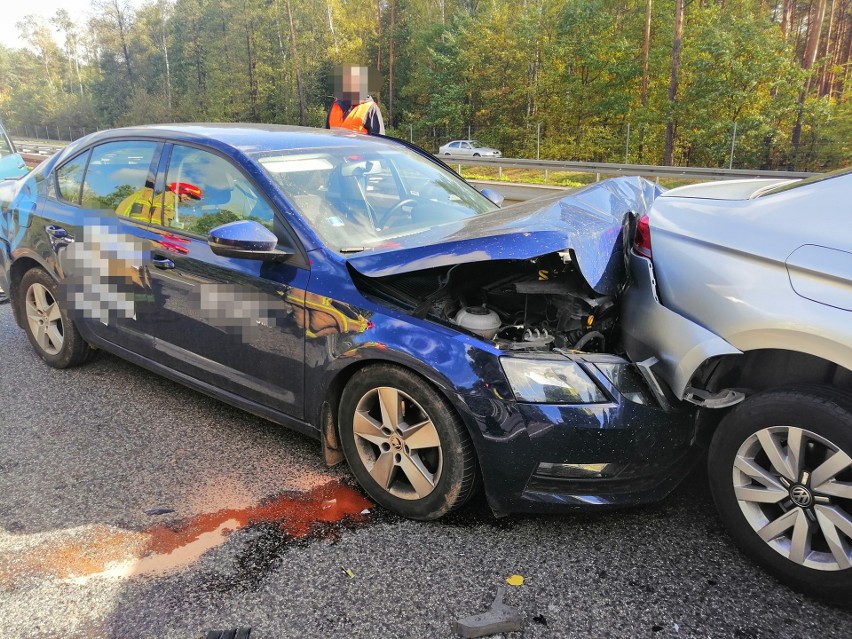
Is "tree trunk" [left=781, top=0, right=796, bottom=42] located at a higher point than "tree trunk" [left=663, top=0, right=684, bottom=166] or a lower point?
higher

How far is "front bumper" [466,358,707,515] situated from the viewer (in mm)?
2340

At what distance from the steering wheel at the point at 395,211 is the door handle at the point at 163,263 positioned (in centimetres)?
114

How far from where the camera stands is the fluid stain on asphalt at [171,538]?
7.87ft

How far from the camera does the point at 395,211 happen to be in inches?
135

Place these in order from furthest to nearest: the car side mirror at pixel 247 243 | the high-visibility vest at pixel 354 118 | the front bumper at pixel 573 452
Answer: the high-visibility vest at pixel 354 118
the car side mirror at pixel 247 243
the front bumper at pixel 573 452

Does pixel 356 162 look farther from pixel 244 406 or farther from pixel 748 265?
pixel 748 265

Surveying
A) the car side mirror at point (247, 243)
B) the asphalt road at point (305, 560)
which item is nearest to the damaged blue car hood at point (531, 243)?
the car side mirror at point (247, 243)

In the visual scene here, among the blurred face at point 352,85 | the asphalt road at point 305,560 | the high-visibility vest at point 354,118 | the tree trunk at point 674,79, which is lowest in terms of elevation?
the asphalt road at point 305,560

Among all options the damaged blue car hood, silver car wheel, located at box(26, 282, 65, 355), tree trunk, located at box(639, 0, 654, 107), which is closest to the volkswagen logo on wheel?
the damaged blue car hood

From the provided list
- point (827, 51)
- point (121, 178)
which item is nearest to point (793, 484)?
point (121, 178)

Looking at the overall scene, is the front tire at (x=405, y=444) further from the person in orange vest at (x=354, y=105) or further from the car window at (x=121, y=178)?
the person in orange vest at (x=354, y=105)

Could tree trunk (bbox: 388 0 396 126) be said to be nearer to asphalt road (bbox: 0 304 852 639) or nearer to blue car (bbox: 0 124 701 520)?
blue car (bbox: 0 124 701 520)

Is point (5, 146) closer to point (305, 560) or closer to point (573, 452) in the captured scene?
point (305, 560)

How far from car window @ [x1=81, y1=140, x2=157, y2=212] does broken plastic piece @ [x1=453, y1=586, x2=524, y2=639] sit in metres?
2.75
